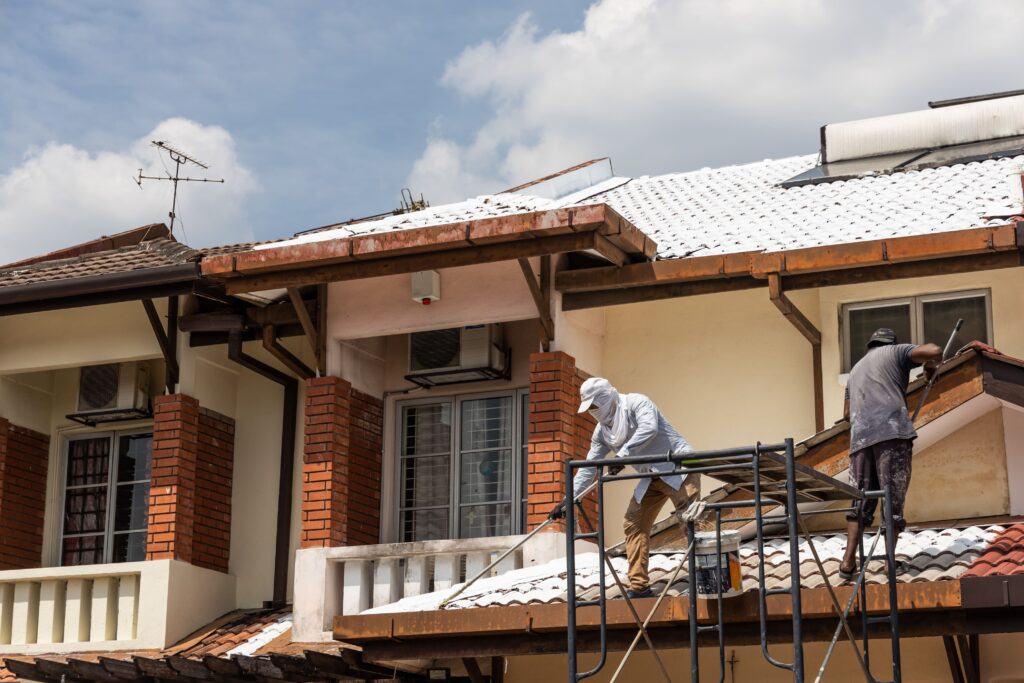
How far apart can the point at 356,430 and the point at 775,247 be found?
4.21 m

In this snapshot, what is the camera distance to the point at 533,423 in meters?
14.2

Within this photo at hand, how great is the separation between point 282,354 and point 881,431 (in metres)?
6.69

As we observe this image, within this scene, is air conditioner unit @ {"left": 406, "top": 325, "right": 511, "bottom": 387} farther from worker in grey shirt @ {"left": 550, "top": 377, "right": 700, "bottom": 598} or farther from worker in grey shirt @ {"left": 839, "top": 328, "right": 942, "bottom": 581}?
worker in grey shirt @ {"left": 839, "top": 328, "right": 942, "bottom": 581}

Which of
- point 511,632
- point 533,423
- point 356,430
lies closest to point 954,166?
point 533,423

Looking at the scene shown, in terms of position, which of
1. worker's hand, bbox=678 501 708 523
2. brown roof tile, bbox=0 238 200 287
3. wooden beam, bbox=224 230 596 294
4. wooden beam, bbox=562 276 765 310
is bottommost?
worker's hand, bbox=678 501 708 523

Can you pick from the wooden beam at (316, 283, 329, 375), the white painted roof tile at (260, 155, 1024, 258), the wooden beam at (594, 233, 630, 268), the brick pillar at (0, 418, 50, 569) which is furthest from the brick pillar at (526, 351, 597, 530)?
the brick pillar at (0, 418, 50, 569)

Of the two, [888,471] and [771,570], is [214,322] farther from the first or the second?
[888,471]

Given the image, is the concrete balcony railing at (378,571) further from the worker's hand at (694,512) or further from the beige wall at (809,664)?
the worker's hand at (694,512)

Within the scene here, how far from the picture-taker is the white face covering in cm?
1123

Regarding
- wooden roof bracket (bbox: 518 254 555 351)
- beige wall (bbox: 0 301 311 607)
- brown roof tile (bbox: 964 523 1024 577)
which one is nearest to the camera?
brown roof tile (bbox: 964 523 1024 577)

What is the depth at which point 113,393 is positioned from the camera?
1689 cm

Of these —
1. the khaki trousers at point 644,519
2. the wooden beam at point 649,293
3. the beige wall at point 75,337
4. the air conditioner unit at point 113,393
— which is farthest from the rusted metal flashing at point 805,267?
the air conditioner unit at point 113,393

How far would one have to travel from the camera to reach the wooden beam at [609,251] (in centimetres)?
1352

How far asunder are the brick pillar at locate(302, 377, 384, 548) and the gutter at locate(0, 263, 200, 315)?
1.53m
